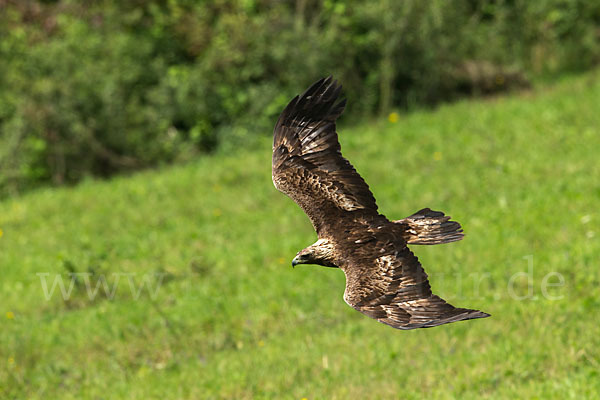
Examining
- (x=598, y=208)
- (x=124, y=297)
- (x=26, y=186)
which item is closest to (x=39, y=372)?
(x=124, y=297)

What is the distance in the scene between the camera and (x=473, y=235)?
340 inches

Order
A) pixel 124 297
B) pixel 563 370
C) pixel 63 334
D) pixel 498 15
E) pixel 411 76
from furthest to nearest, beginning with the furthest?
pixel 498 15, pixel 411 76, pixel 124 297, pixel 63 334, pixel 563 370

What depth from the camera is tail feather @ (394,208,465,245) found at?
15.0 ft

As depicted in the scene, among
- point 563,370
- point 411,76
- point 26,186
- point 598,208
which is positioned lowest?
point 563,370

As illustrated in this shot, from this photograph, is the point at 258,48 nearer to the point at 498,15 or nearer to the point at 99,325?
the point at 498,15

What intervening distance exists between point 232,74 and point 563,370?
33.0 ft

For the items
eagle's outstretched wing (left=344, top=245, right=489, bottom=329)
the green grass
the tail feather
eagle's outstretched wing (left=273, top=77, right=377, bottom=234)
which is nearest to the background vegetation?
the green grass

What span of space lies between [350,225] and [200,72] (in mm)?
10322

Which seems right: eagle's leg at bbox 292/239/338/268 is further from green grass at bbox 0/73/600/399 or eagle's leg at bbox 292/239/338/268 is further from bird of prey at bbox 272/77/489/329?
green grass at bbox 0/73/600/399

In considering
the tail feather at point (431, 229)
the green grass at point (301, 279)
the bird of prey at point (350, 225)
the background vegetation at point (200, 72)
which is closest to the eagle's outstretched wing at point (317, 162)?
the bird of prey at point (350, 225)

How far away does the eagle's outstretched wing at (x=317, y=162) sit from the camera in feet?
15.8

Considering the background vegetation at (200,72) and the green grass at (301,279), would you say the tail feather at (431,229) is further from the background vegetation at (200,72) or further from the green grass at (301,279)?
the background vegetation at (200,72)

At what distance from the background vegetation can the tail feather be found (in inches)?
380

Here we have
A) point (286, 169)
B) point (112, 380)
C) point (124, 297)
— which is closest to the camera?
point (286, 169)
